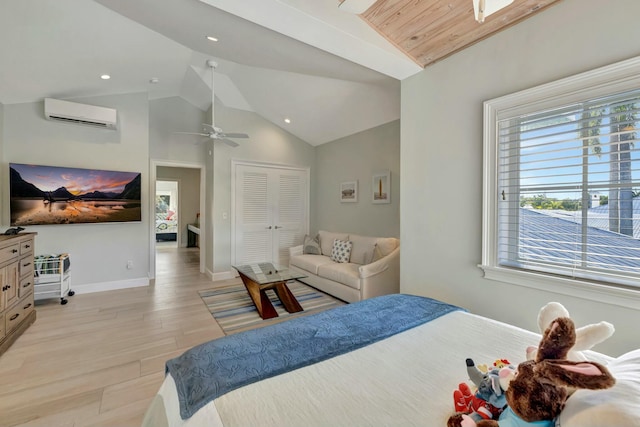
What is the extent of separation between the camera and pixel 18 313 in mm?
2717

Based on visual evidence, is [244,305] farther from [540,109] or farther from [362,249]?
[540,109]

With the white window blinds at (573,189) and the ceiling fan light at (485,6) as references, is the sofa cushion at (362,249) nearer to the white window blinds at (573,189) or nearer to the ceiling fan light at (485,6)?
the white window blinds at (573,189)

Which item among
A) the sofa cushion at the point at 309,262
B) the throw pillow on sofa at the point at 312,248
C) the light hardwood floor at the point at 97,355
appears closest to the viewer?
the light hardwood floor at the point at 97,355

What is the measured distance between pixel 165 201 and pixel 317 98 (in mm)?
8812

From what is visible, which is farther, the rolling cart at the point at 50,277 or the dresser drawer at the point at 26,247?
the rolling cart at the point at 50,277

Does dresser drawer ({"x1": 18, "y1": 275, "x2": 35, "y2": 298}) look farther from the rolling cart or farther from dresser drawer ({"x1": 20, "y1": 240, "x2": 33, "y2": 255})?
the rolling cart

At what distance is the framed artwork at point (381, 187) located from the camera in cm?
420

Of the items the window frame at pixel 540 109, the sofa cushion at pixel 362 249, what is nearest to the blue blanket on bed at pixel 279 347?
the window frame at pixel 540 109

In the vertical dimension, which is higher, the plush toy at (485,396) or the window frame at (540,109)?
the window frame at (540,109)

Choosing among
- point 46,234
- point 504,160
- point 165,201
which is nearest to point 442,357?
point 504,160

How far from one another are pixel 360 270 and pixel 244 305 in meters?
1.61

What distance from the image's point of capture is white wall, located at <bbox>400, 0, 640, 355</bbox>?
1.62 m

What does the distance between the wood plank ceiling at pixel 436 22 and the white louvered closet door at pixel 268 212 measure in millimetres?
3565

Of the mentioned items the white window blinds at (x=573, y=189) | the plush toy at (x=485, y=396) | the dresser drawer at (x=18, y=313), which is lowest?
the dresser drawer at (x=18, y=313)
